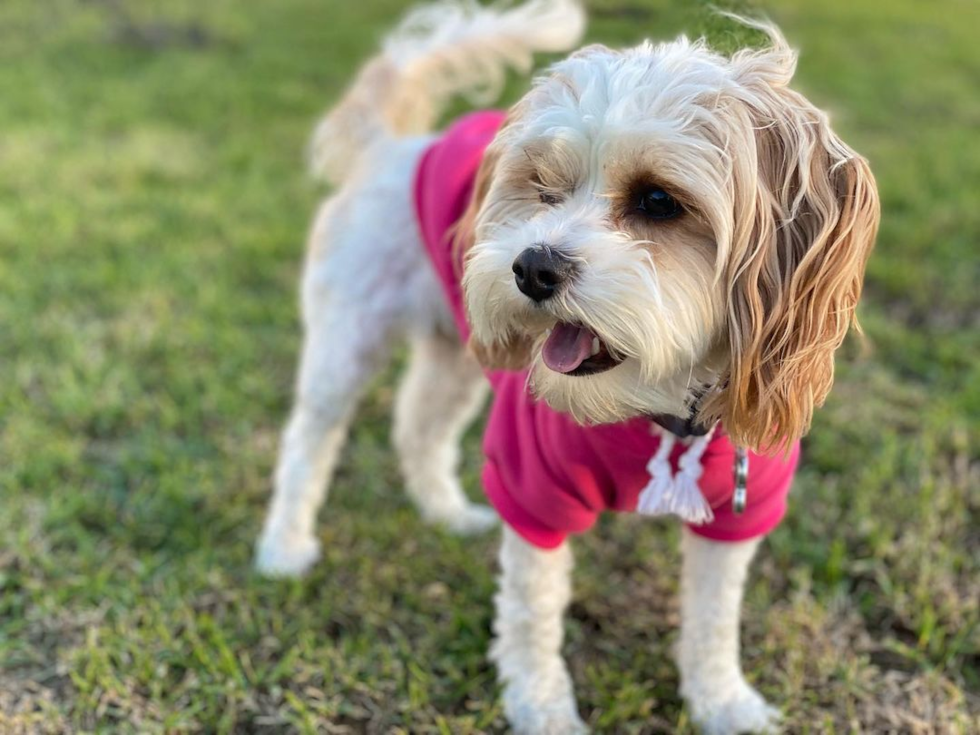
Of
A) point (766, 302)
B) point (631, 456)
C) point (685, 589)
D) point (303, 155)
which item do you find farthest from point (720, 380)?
point (303, 155)

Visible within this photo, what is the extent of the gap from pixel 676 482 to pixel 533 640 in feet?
2.29

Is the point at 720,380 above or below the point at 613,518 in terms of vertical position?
above

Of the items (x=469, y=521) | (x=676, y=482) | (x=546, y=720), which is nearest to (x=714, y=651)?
(x=546, y=720)

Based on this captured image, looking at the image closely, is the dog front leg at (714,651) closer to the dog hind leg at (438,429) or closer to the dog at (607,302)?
the dog at (607,302)

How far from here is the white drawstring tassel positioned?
213cm

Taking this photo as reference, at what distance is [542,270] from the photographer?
5.62 ft

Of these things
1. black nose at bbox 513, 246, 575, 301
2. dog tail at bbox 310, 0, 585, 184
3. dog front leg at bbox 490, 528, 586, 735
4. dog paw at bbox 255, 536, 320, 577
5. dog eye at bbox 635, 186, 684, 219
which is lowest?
dog paw at bbox 255, 536, 320, 577

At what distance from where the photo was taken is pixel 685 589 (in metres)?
2.63

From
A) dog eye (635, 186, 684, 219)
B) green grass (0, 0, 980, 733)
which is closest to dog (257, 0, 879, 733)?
dog eye (635, 186, 684, 219)

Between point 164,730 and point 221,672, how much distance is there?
22 cm

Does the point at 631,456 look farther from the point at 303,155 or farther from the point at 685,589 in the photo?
the point at 303,155

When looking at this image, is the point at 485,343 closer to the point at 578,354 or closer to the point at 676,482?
the point at 578,354

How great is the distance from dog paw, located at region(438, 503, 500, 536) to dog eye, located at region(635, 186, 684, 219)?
1.89m

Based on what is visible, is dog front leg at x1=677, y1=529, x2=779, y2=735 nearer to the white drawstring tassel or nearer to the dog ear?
the white drawstring tassel
